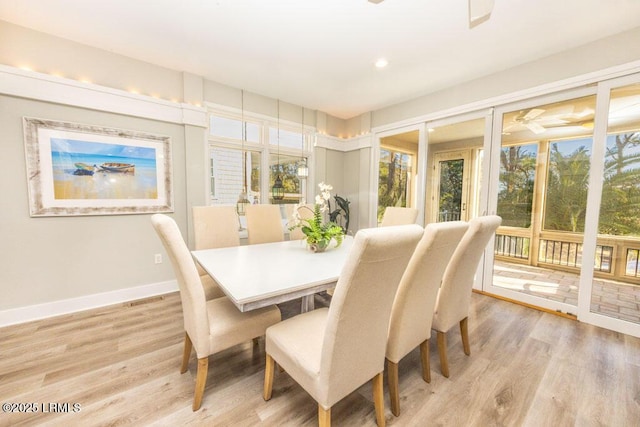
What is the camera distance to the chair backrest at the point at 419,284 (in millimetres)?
1233

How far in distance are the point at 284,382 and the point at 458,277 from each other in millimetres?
1335

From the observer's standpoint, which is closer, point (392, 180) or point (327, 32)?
point (327, 32)

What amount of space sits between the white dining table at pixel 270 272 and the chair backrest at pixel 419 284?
405mm

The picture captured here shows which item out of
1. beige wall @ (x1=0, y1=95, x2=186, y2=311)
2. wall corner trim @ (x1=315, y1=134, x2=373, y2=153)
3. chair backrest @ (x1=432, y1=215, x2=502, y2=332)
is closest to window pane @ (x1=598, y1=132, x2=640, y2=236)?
chair backrest @ (x1=432, y1=215, x2=502, y2=332)

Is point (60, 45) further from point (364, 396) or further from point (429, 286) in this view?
point (364, 396)

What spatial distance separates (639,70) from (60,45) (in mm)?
5274

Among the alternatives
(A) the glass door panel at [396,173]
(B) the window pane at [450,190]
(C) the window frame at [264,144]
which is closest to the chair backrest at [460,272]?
(A) the glass door panel at [396,173]

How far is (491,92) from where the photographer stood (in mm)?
2953

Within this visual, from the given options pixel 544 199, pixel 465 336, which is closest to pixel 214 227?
pixel 465 336

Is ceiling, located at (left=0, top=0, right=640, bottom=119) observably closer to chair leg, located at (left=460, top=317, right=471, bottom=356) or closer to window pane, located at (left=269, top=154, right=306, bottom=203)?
window pane, located at (left=269, top=154, right=306, bottom=203)

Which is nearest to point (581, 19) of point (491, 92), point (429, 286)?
point (491, 92)

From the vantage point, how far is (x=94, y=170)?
8.36 ft

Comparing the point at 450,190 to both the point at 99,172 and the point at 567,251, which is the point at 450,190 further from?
the point at 99,172

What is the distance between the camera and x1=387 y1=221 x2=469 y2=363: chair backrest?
123 cm
